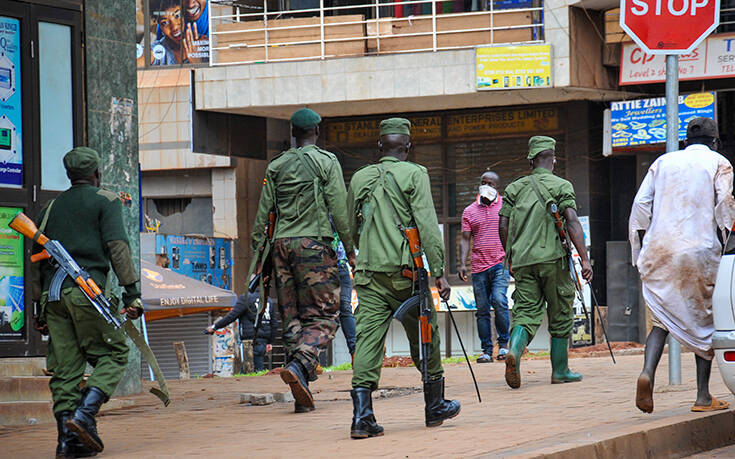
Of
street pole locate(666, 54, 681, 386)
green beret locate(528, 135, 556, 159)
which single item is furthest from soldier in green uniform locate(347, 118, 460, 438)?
green beret locate(528, 135, 556, 159)

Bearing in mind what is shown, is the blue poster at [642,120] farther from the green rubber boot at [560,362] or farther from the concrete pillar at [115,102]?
the concrete pillar at [115,102]

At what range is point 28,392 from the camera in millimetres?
9250

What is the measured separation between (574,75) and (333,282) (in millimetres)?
13602

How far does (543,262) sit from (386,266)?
319cm

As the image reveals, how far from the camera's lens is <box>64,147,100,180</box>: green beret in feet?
22.6

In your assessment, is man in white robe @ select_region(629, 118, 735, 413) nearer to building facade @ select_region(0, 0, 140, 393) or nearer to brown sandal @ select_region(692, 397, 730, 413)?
brown sandal @ select_region(692, 397, 730, 413)

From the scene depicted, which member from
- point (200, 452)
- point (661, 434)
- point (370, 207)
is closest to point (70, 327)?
point (200, 452)

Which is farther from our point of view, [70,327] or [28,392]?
[28,392]

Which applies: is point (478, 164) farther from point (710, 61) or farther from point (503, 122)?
point (710, 61)

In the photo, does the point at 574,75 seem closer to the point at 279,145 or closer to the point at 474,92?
the point at 474,92

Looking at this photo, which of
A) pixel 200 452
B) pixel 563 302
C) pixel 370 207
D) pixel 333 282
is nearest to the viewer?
pixel 200 452

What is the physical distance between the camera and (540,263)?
980 cm

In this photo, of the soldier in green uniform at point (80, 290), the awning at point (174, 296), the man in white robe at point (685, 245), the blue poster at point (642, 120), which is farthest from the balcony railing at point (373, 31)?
the soldier in green uniform at point (80, 290)

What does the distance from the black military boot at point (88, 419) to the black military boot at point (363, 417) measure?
1.39m
